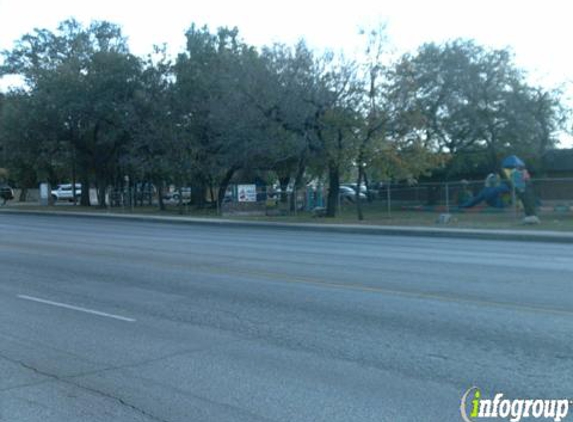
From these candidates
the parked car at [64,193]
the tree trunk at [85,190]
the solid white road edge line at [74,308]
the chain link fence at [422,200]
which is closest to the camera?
the solid white road edge line at [74,308]

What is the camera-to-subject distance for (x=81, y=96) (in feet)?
158

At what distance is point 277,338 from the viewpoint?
8539 mm

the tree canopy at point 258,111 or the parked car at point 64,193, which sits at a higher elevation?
the tree canopy at point 258,111

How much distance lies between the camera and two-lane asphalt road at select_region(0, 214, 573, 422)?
6.18 meters

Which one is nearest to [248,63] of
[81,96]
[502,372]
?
[81,96]

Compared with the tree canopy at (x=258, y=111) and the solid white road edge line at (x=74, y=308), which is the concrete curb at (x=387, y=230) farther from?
the solid white road edge line at (x=74, y=308)

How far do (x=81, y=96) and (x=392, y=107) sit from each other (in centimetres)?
2324

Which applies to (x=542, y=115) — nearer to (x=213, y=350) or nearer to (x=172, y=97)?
(x=172, y=97)

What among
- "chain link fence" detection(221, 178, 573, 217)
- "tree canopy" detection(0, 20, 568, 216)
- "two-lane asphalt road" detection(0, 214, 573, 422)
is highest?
"tree canopy" detection(0, 20, 568, 216)

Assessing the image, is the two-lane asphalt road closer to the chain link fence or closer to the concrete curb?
the concrete curb

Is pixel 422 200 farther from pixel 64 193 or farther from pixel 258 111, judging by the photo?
pixel 64 193

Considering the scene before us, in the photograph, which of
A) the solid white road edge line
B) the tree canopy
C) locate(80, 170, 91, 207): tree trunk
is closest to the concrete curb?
the tree canopy

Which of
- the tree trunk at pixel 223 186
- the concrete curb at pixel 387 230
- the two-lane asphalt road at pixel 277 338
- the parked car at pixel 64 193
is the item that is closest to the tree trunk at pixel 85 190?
the parked car at pixel 64 193

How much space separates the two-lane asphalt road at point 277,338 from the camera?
6.18 meters
